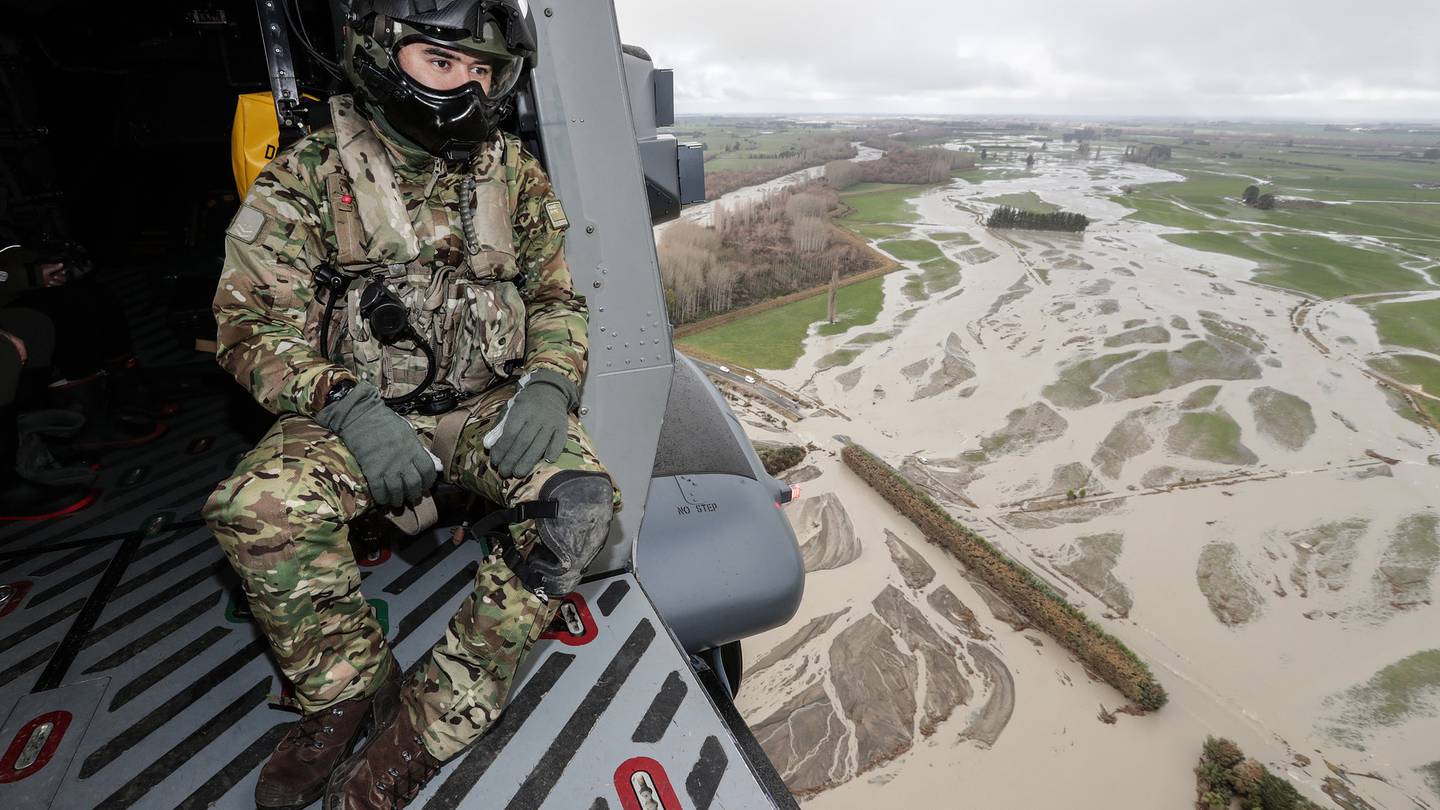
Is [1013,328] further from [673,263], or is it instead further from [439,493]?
[439,493]

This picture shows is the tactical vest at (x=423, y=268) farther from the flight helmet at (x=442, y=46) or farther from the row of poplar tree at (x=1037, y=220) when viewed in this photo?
the row of poplar tree at (x=1037, y=220)

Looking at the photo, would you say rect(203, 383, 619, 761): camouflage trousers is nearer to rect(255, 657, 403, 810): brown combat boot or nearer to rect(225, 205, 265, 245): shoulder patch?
rect(255, 657, 403, 810): brown combat boot

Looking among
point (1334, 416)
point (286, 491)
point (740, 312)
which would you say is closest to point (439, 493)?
point (286, 491)

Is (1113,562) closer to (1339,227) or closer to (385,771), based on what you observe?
(385,771)

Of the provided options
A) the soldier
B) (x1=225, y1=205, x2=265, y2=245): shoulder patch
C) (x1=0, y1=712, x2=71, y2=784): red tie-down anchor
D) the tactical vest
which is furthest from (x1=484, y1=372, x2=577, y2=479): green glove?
(x1=0, y1=712, x2=71, y2=784): red tie-down anchor

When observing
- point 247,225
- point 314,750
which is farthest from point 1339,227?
point 314,750
